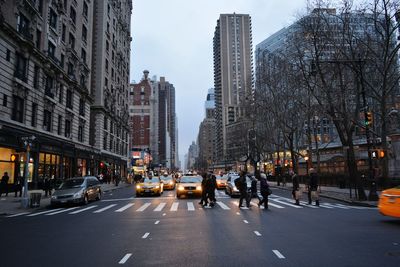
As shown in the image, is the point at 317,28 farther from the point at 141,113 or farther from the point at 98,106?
the point at 141,113

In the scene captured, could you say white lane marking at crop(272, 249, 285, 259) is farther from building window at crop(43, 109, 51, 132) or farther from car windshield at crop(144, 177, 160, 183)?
building window at crop(43, 109, 51, 132)

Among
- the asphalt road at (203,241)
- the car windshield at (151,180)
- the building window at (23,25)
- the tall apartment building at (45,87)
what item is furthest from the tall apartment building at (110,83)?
the asphalt road at (203,241)

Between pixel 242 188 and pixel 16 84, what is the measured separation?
20812 mm

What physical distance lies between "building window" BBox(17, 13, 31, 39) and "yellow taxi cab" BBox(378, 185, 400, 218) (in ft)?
93.5

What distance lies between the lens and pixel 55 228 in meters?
11.5

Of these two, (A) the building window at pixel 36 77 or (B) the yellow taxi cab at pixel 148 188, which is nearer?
(B) the yellow taxi cab at pixel 148 188

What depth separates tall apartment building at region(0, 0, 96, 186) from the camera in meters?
26.4

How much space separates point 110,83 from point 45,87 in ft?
82.4

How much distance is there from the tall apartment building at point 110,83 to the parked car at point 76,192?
2900 cm

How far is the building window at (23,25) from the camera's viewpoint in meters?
28.2

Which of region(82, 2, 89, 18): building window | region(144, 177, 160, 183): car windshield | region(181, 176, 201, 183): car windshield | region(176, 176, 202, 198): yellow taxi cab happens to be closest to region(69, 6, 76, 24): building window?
region(82, 2, 89, 18): building window

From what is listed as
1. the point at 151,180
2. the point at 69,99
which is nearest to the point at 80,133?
the point at 69,99

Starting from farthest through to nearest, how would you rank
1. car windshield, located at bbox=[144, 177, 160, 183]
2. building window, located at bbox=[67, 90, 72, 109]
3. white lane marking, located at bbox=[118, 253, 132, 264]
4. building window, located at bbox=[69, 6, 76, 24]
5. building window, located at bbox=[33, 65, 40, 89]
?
building window, located at bbox=[69, 6, 76, 24]
building window, located at bbox=[67, 90, 72, 109]
building window, located at bbox=[33, 65, 40, 89]
car windshield, located at bbox=[144, 177, 160, 183]
white lane marking, located at bbox=[118, 253, 132, 264]

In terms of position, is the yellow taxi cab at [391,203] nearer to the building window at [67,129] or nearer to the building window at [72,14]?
the building window at [67,129]
